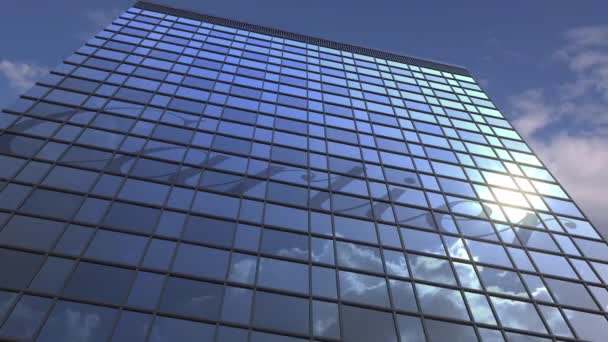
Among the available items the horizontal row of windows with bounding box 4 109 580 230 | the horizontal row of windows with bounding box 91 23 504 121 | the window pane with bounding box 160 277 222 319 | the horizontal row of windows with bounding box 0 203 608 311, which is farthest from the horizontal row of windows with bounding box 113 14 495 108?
the window pane with bounding box 160 277 222 319

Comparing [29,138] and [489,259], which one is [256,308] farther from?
[29,138]

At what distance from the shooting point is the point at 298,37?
43.2 m

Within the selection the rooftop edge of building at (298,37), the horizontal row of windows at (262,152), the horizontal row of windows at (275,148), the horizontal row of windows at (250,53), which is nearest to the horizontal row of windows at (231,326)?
the horizontal row of windows at (262,152)

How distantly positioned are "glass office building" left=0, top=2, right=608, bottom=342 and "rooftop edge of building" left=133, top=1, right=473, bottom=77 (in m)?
10.2

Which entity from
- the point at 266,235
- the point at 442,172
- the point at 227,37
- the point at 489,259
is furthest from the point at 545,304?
the point at 227,37

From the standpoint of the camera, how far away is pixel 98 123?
2183cm

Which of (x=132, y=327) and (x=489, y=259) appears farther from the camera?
(x=489, y=259)

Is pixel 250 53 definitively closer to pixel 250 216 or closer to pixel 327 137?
pixel 327 137

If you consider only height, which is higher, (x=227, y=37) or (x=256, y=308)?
(x=227, y=37)

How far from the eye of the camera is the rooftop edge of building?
134 ft

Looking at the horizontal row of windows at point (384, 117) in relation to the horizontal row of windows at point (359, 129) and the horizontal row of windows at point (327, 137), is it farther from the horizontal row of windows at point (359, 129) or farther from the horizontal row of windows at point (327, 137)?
the horizontal row of windows at point (327, 137)

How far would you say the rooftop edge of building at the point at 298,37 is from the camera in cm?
4075

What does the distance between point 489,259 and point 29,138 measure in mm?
22895

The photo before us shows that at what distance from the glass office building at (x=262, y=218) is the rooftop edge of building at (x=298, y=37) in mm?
10222
